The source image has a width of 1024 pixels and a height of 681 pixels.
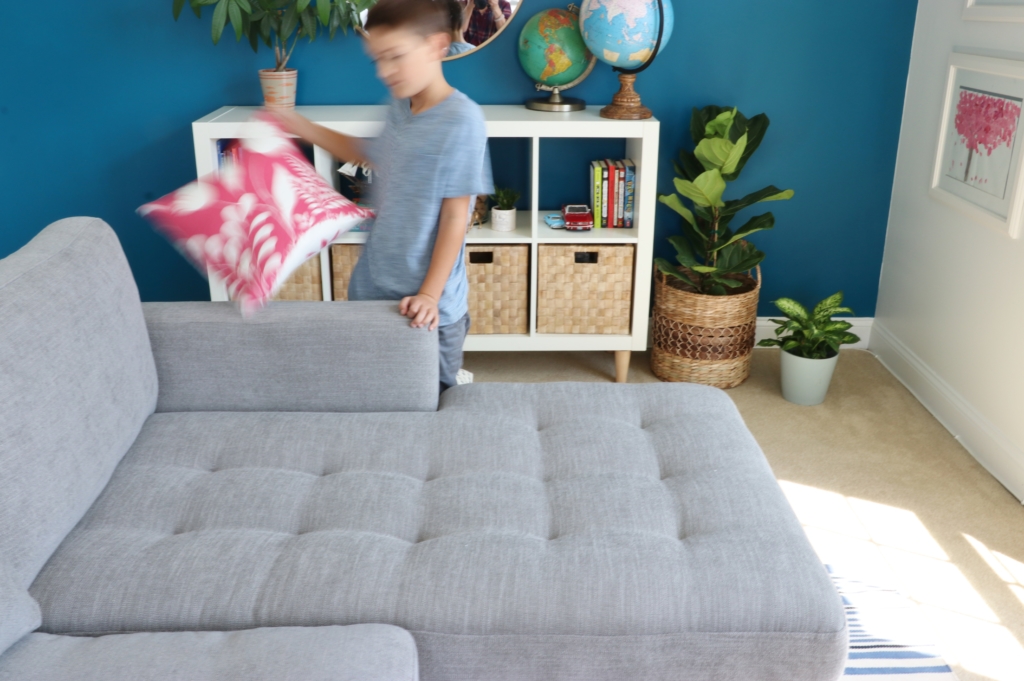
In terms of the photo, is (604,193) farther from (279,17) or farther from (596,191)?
(279,17)

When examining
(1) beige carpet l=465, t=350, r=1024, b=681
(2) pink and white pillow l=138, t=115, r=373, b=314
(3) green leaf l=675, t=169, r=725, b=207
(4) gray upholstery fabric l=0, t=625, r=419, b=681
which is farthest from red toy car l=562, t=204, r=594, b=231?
(4) gray upholstery fabric l=0, t=625, r=419, b=681

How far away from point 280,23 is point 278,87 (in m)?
0.19

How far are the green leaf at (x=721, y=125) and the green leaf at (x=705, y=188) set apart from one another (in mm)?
139

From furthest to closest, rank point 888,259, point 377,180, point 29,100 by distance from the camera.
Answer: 1. point 888,259
2. point 29,100
3. point 377,180

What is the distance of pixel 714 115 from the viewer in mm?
2764

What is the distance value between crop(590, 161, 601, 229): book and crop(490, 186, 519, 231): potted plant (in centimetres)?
24

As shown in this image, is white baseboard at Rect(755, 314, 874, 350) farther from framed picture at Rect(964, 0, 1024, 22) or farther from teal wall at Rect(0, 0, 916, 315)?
framed picture at Rect(964, 0, 1024, 22)

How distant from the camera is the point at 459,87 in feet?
9.52

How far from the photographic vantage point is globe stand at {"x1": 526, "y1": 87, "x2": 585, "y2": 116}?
8.97ft

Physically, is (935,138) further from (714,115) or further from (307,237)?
(307,237)

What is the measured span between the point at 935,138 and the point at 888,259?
0.49 meters

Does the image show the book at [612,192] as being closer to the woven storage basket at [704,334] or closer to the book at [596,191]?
the book at [596,191]

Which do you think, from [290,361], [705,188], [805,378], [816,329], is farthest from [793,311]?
[290,361]

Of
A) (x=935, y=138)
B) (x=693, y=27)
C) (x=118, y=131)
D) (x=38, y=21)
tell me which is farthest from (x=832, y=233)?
(x=38, y=21)
